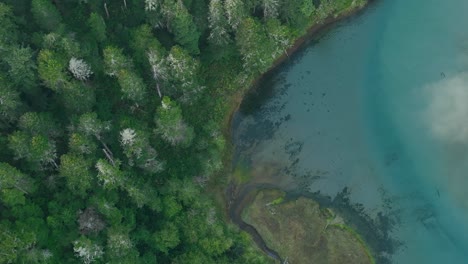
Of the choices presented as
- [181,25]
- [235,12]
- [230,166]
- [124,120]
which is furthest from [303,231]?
[181,25]

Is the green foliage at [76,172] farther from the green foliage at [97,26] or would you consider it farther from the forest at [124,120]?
the green foliage at [97,26]

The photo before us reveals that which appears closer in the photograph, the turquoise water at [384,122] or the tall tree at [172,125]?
the tall tree at [172,125]

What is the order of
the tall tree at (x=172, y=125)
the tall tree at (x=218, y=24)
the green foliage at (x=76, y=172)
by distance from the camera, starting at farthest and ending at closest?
the tall tree at (x=218, y=24) → the tall tree at (x=172, y=125) → the green foliage at (x=76, y=172)

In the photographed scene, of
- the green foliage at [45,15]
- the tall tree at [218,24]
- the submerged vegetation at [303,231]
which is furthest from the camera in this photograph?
the submerged vegetation at [303,231]

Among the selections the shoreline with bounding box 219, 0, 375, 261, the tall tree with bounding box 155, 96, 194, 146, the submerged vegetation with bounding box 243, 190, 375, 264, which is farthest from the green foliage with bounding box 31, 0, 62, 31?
the submerged vegetation with bounding box 243, 190, 375, 264

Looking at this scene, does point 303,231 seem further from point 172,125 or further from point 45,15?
point 45,15

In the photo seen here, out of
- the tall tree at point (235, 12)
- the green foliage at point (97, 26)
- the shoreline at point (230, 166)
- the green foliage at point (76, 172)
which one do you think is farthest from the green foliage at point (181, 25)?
the green foliage at point (76, 172)

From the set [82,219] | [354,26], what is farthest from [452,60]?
[82,219]

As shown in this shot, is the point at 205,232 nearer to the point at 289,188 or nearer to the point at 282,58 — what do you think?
the point at 289,188
